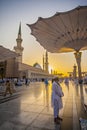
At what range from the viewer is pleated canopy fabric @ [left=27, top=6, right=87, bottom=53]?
16094mm

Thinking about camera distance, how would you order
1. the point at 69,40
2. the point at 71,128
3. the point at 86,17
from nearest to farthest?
the point at 71,128 < the point at 86,17 < the point at 69,40

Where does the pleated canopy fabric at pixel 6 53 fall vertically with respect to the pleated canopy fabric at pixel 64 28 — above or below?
below

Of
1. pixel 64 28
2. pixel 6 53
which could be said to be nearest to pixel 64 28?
pixel 64 28

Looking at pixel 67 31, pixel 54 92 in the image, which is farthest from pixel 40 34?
pixel 54 92

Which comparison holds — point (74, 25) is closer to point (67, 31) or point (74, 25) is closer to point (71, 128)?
point (67, 31)

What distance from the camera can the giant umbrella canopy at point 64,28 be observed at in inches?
634

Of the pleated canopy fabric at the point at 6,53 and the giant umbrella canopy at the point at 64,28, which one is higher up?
the giant umbrella canopy at the point at 64,28

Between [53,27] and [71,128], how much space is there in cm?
1725

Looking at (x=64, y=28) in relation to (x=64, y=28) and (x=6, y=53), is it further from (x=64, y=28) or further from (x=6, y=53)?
(x=6, y=53)

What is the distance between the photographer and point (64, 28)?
63.6 ft

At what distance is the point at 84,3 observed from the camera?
1526cm

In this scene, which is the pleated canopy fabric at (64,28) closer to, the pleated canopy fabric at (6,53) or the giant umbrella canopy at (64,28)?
the giant umbrella canopy at (64,28)

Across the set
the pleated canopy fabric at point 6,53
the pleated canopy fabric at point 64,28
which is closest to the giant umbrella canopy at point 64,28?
the pleated canopy fabric at point 64,28

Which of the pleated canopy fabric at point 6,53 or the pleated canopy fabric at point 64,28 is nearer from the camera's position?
the pleated canopy fabric at point 6,53
